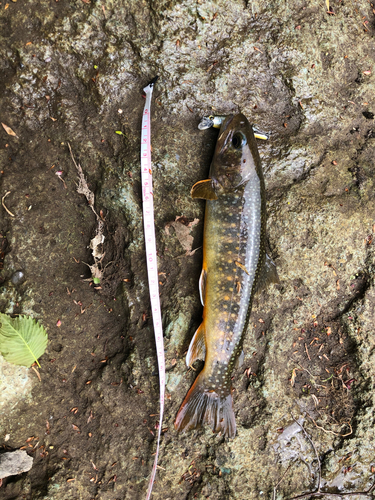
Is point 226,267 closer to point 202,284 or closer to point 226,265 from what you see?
point 226,265

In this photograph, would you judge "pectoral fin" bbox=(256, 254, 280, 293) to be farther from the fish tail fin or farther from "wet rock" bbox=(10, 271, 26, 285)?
"wet rock" bbox=(10, 271, 26, 285)

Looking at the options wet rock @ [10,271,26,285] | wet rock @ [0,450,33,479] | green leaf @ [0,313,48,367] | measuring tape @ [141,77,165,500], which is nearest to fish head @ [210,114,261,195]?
measuring tape @ [141,77,165,500]

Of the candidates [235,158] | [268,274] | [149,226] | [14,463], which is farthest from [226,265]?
[14,463]

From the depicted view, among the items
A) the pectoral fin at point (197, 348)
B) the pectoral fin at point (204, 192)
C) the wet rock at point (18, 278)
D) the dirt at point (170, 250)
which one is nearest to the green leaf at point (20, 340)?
the dirt at point (170, 250)

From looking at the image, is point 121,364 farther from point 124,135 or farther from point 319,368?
point 124,135

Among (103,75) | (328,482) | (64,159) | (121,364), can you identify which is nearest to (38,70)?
(103,75)

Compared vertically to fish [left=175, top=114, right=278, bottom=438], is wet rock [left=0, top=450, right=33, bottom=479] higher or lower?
lower

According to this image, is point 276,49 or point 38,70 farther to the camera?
point 276,49

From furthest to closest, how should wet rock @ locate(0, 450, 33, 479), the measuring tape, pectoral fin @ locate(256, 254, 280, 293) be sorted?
pectoral fin @ locate(256, 254, 280, 293) < the measuring tape < wet rock @ locate(0, 450, 33, 479)
